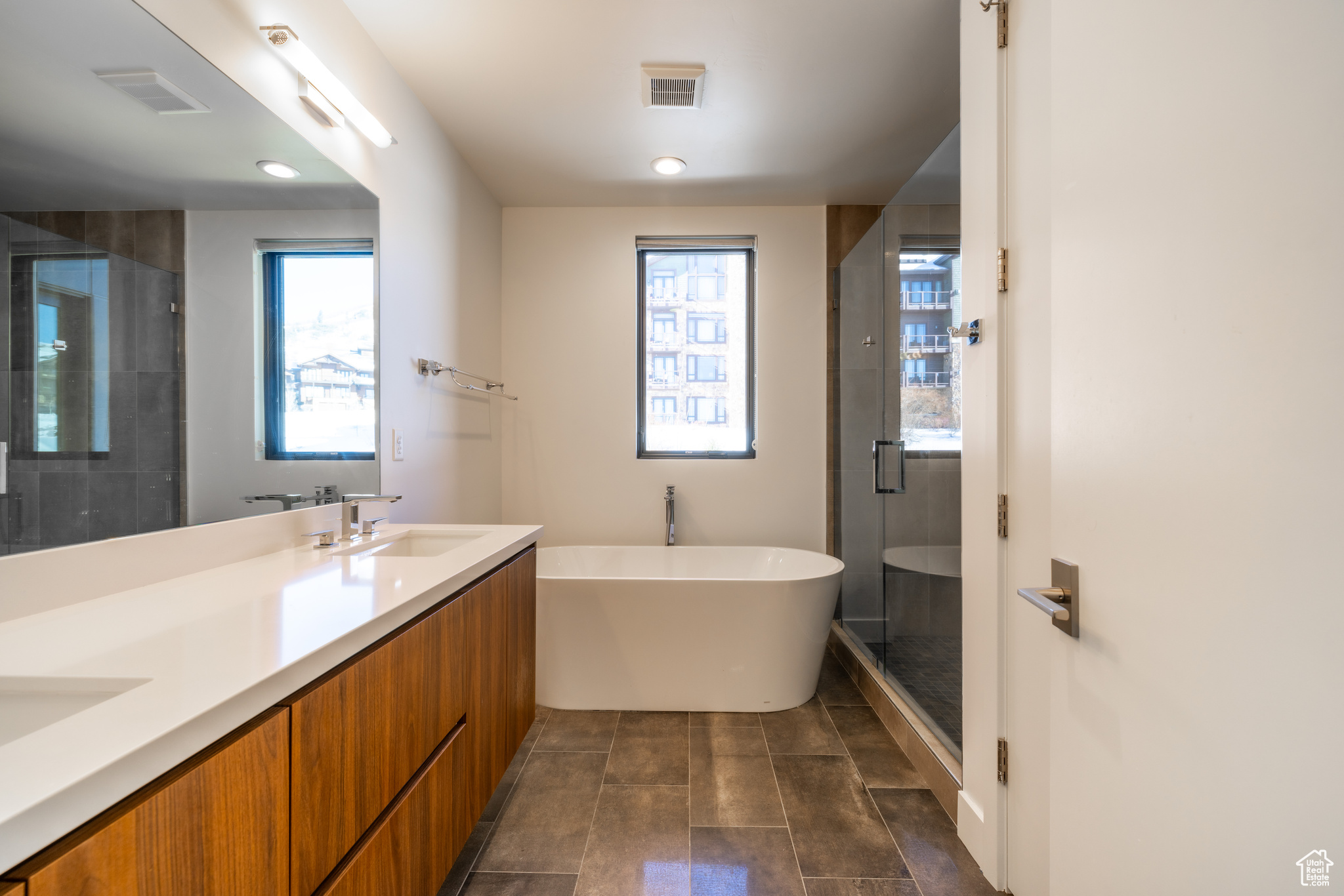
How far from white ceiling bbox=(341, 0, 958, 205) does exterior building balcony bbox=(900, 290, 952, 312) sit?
85cm

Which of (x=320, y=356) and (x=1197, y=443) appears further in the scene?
(x=320, y=356)

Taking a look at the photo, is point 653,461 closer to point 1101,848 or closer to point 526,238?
point 526,238

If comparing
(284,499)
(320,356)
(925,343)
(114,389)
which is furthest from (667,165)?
(114,389)

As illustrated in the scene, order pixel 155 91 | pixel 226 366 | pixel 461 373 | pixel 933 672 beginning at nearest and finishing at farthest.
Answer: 1. pixel 155 91
2. pixel 226 366
3. pixel 933 672
4. pixel 461 373

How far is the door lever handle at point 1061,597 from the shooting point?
82cm

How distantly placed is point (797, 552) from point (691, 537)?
2.07 feet

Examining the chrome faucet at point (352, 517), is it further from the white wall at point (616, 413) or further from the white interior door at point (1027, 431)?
the white interior door at point (1027, 431)

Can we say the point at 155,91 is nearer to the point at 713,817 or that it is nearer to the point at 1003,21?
the point at 1003,21

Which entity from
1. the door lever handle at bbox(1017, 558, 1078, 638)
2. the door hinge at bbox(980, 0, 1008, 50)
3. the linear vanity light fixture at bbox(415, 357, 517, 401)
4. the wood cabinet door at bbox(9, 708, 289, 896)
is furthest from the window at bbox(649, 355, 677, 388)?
the wood cabinet door at bbox(9, 708, 289, 896)

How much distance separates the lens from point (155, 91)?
1130 millimetres

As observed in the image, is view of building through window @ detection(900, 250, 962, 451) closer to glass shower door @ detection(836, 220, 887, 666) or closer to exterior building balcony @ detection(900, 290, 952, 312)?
exterior building balcony @ detection(900, 290, 952, 312)

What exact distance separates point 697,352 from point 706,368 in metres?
0.12

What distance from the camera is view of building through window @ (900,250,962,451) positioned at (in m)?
1.76

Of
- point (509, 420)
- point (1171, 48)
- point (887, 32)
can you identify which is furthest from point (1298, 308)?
point (509, 420)
